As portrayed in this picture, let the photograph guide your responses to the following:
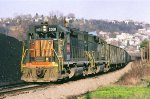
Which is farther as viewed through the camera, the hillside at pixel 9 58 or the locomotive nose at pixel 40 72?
the hillside at pixel 9 58

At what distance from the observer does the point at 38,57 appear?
954 inches

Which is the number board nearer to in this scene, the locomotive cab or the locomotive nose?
the locomotive cab

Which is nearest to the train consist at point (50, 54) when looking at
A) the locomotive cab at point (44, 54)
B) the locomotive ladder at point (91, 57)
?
the locomotive cab at point (44, 54)

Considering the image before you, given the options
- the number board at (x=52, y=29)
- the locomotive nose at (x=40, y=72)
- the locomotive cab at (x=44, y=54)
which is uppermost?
the number board at (x=52, y=29)

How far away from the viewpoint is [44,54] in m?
24.2

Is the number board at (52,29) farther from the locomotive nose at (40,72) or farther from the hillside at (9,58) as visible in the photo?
the hillside at (9,58)

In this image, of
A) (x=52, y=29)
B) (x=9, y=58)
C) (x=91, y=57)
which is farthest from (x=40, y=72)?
(x=91, y=57)

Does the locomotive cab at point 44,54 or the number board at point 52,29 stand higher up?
the number board at point 52,29

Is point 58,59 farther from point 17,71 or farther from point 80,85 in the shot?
point 17,71

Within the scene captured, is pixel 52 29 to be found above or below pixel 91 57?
above

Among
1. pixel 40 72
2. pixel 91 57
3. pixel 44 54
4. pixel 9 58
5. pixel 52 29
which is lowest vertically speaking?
pixel 40 72

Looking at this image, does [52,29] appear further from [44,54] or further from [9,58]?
[9,58]

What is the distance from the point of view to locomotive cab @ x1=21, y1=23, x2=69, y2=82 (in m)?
23.3

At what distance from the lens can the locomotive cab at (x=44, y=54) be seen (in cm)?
2331
